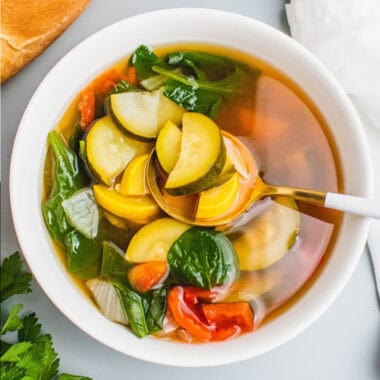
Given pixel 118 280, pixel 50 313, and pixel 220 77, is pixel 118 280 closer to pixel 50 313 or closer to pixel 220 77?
pixel 50 313

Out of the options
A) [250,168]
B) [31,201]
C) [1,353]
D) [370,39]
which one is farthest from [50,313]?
[370,39]

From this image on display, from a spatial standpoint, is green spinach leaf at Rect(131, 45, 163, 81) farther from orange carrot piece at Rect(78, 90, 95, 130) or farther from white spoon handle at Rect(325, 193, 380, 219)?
white spoon handle at Rect(325, 193, 380, 219)

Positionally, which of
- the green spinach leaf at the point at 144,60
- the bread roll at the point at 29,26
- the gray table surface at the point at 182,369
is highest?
the bread roll at the point at 29,26

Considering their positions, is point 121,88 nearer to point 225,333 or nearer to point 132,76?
point 132,76

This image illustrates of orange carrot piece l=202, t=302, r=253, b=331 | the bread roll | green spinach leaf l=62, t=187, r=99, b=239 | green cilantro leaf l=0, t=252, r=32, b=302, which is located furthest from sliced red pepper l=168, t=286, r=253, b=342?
the bread roll

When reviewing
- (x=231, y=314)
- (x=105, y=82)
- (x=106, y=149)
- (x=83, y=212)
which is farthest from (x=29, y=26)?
(x=231, y=314)

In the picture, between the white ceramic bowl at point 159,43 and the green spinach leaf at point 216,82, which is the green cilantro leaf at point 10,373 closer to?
the white ceramic bowl at point 159,43

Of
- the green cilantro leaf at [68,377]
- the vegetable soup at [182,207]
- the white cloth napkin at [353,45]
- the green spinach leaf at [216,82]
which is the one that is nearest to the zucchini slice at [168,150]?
the vegetable soup at [182,207]
